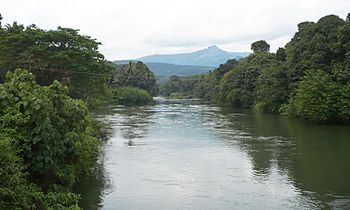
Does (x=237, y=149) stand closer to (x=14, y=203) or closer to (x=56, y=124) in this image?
(x=56, y=124)

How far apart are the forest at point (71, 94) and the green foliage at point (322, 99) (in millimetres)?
75

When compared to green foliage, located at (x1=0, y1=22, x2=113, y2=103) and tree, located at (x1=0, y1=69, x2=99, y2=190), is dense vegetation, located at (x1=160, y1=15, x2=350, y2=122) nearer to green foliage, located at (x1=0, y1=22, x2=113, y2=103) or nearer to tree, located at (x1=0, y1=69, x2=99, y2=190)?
green foliage, located at (x1=0, y1=22, x2=113, y2=103)

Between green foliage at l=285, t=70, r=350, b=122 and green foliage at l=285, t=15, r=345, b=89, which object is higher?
Result: green foliage at l=285, t=15, r=345, b=89

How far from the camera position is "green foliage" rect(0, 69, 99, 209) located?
9.62m

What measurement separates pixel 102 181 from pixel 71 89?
1300 cm

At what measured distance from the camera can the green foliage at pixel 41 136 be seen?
9.62 m

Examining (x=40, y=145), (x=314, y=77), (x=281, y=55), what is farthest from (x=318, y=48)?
(x=40, y=145)

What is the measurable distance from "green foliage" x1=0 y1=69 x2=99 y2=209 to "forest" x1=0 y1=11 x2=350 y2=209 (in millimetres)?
24

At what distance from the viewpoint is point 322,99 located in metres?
33.8

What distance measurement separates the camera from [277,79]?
45.2 meters

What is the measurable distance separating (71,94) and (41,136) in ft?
59.8

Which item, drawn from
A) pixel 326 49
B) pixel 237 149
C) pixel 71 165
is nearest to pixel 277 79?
pixel 326 49

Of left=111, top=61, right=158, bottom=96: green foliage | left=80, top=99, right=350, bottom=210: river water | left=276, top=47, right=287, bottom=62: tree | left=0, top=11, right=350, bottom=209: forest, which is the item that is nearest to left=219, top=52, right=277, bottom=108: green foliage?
left=0, top=11, right=350, bottom=209: forest

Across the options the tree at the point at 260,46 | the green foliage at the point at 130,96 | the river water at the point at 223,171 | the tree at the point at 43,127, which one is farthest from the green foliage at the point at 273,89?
the tree at the point at 43,127
